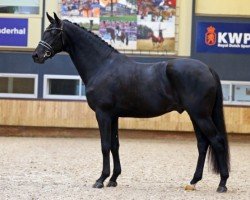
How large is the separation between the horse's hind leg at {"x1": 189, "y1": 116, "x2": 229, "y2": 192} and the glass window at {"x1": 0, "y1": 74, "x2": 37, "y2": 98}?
11.0 m

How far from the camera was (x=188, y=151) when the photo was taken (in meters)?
15.5

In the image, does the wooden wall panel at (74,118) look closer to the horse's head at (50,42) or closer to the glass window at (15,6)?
the glass window at (15,6)

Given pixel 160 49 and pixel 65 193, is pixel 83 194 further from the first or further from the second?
pixel 160 49

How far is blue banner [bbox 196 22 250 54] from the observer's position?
18438mm

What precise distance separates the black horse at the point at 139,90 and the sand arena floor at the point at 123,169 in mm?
475

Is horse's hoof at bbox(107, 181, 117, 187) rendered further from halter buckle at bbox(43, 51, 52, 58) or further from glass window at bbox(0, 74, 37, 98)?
glass window at bbox(0, 74, 37, 98)

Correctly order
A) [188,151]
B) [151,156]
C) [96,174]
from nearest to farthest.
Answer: [96,174]
[151,156]
[188,151]

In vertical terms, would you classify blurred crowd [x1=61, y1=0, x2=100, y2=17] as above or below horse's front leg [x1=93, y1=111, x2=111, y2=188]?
above

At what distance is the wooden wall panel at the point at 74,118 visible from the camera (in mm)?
18156

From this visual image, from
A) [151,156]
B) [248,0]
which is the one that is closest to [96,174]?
[151,156]

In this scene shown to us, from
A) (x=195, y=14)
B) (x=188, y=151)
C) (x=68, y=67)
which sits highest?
(x=195, y=14)

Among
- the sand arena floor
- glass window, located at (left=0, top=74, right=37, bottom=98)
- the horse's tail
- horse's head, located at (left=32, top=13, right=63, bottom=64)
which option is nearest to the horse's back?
the horse's tail

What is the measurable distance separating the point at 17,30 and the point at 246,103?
6903 mm

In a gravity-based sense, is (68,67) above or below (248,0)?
below
